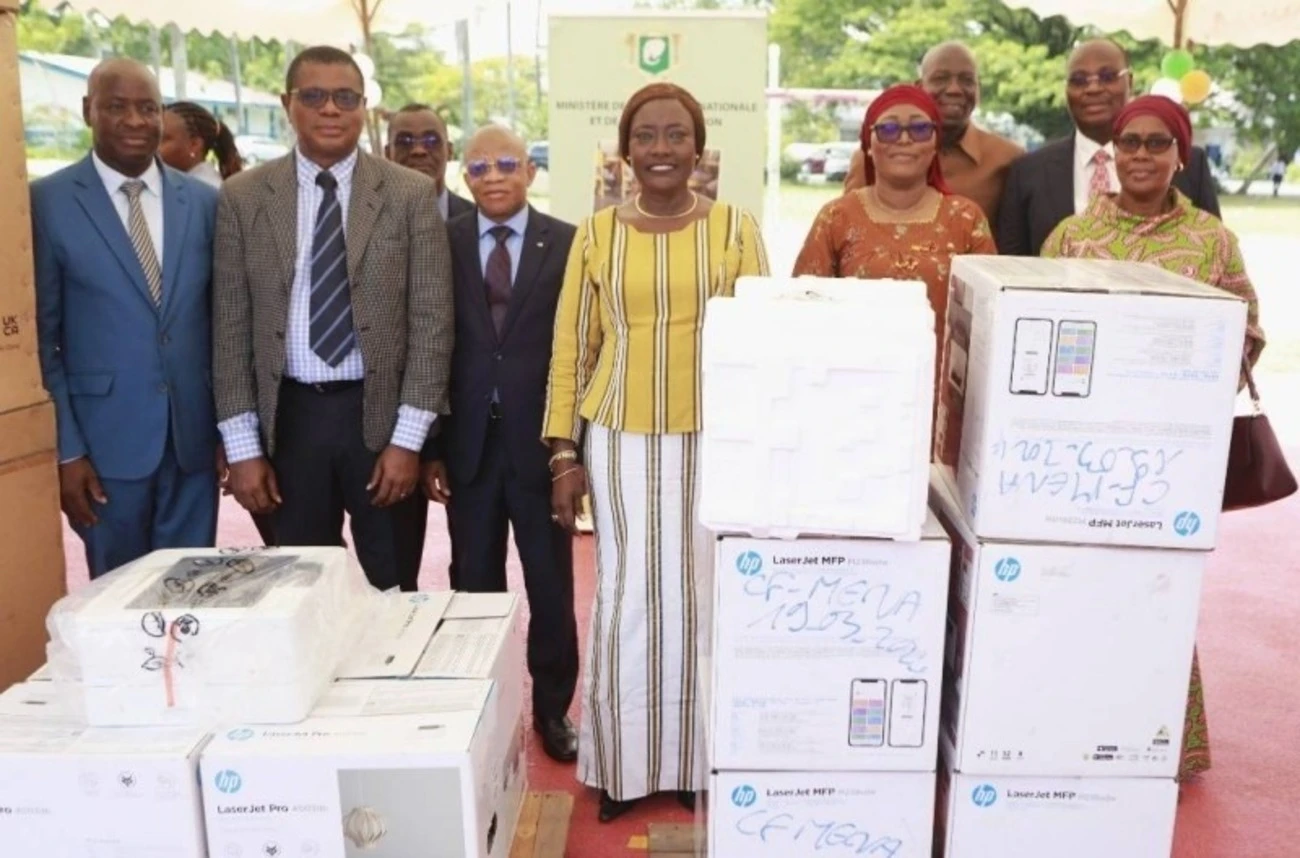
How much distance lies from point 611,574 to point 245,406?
0.86 meters

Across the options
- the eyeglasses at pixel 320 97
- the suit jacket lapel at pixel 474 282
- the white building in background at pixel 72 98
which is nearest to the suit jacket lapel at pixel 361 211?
the eyeglasses at pixel 320 97

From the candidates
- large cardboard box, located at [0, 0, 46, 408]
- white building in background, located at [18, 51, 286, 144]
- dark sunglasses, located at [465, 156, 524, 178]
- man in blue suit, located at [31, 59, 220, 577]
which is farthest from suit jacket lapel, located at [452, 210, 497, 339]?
white building in background, located at [18, 51, 286, 144]

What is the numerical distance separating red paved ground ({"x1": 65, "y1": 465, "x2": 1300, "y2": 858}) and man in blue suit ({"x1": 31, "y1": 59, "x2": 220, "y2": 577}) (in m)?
1.12

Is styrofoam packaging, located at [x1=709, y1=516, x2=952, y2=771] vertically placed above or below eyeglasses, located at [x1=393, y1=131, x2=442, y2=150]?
below

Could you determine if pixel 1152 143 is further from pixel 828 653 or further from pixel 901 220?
pixel 828 653

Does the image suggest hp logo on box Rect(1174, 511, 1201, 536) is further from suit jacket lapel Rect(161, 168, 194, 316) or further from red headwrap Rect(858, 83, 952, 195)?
suit jacket lapel Rect(161, 168, 194, 316)

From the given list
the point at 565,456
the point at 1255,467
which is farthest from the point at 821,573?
the point at 1255,467

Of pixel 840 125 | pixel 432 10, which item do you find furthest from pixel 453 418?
pixel 840 125

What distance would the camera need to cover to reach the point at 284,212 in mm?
2412

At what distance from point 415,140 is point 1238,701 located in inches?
114

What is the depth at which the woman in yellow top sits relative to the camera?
222cm

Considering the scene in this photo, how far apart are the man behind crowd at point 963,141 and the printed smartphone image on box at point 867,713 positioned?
1708 mm

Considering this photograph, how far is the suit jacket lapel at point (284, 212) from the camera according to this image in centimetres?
239

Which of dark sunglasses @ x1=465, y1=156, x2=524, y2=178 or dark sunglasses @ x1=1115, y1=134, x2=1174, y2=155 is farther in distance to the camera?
dark sunglasses @ x1=465, y1=156, x2=524, y2=178
